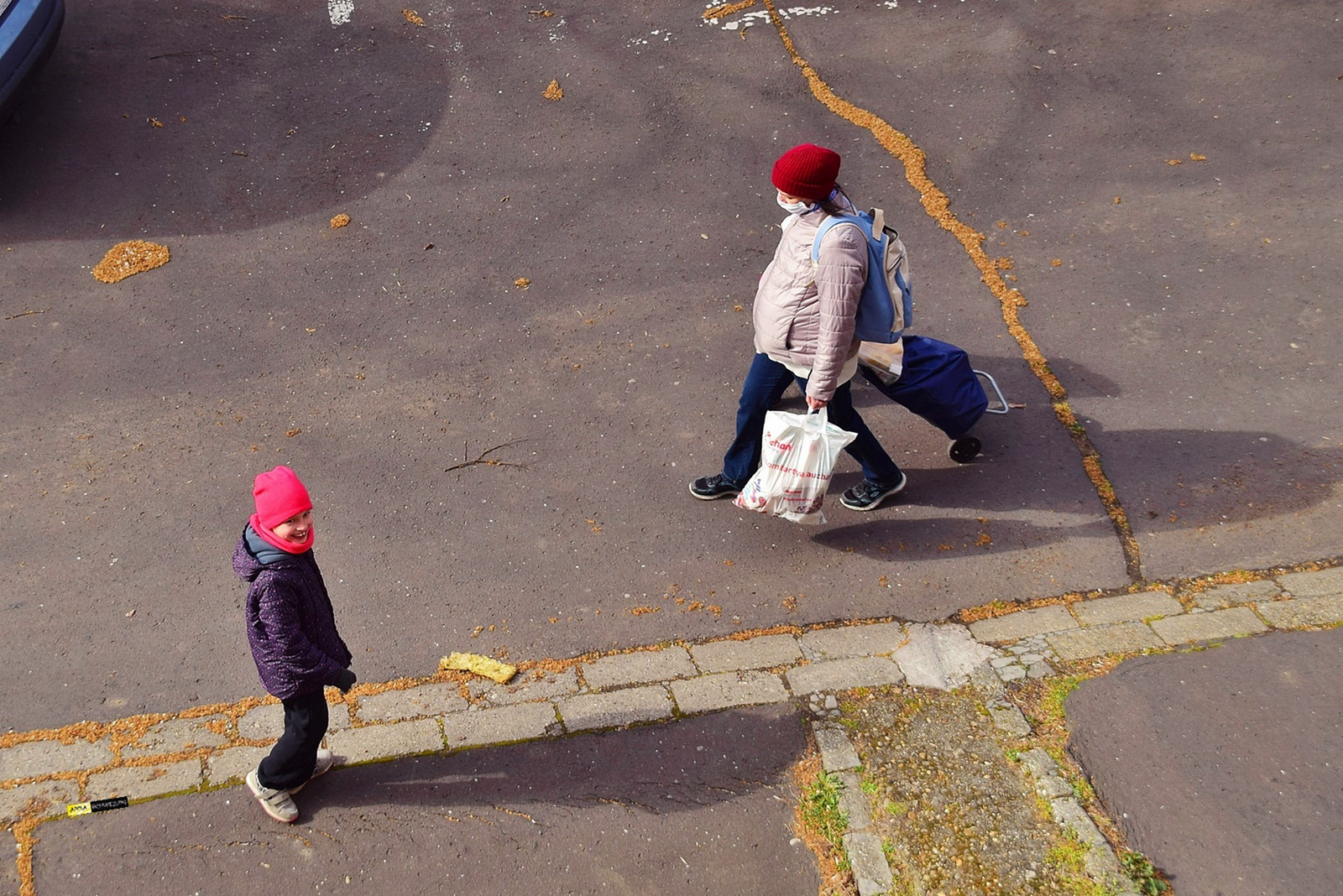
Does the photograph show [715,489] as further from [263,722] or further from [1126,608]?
[263,722]

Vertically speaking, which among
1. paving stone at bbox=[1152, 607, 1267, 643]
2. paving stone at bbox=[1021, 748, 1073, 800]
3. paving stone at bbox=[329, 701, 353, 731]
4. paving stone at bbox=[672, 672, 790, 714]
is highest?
paving stone at bbox=[1152, 607, 1267, 643]

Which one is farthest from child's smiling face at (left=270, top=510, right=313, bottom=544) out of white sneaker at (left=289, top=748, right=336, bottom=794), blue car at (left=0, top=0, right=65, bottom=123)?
blue car at (left=0, top=0, right=65, bottom=123)

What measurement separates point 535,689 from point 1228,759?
9.74ft

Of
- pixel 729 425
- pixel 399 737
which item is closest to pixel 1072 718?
pixel 729 425

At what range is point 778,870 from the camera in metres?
4.01

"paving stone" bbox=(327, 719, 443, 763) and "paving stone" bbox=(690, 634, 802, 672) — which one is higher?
"paving stone" bbox=(690, 634, 802, 672)

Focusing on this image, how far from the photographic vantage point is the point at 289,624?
363 cm

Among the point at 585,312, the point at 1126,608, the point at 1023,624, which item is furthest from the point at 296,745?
the point at 1126,608

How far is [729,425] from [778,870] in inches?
104

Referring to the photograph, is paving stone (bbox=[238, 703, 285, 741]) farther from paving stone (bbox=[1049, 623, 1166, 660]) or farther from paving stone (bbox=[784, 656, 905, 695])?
paving stone (bbox=[1049, 623, 1166, 660])

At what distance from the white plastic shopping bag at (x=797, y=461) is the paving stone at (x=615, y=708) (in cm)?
104

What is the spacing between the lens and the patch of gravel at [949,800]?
12.7 ft

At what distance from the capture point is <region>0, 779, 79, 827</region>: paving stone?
4.17 meters

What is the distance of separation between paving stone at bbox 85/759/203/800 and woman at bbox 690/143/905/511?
2913mm
